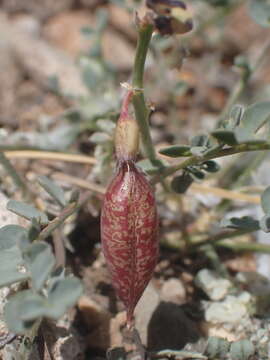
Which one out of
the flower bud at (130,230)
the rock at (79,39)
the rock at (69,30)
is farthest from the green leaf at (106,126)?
the rock at (69,30)

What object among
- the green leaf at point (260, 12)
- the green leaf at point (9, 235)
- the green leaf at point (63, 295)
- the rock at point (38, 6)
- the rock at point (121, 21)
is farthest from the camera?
the rock at point (121, 21)

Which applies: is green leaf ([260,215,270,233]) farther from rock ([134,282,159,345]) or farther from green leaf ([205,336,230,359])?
rock ([134,282,159,345])

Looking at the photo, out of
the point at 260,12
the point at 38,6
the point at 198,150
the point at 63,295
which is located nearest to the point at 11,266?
the point at 63,295

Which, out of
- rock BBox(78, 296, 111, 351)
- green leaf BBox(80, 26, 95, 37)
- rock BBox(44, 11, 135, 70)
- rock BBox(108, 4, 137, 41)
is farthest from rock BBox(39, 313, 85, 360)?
rock BBox(108, 4, 137, 41)

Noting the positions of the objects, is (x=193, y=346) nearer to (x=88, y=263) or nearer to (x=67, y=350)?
(x=67, y=350)

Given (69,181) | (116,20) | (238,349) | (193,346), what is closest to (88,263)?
(69,181)

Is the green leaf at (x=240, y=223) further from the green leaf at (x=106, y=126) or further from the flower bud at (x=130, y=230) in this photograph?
the green leaf at (x=106, y=126)
